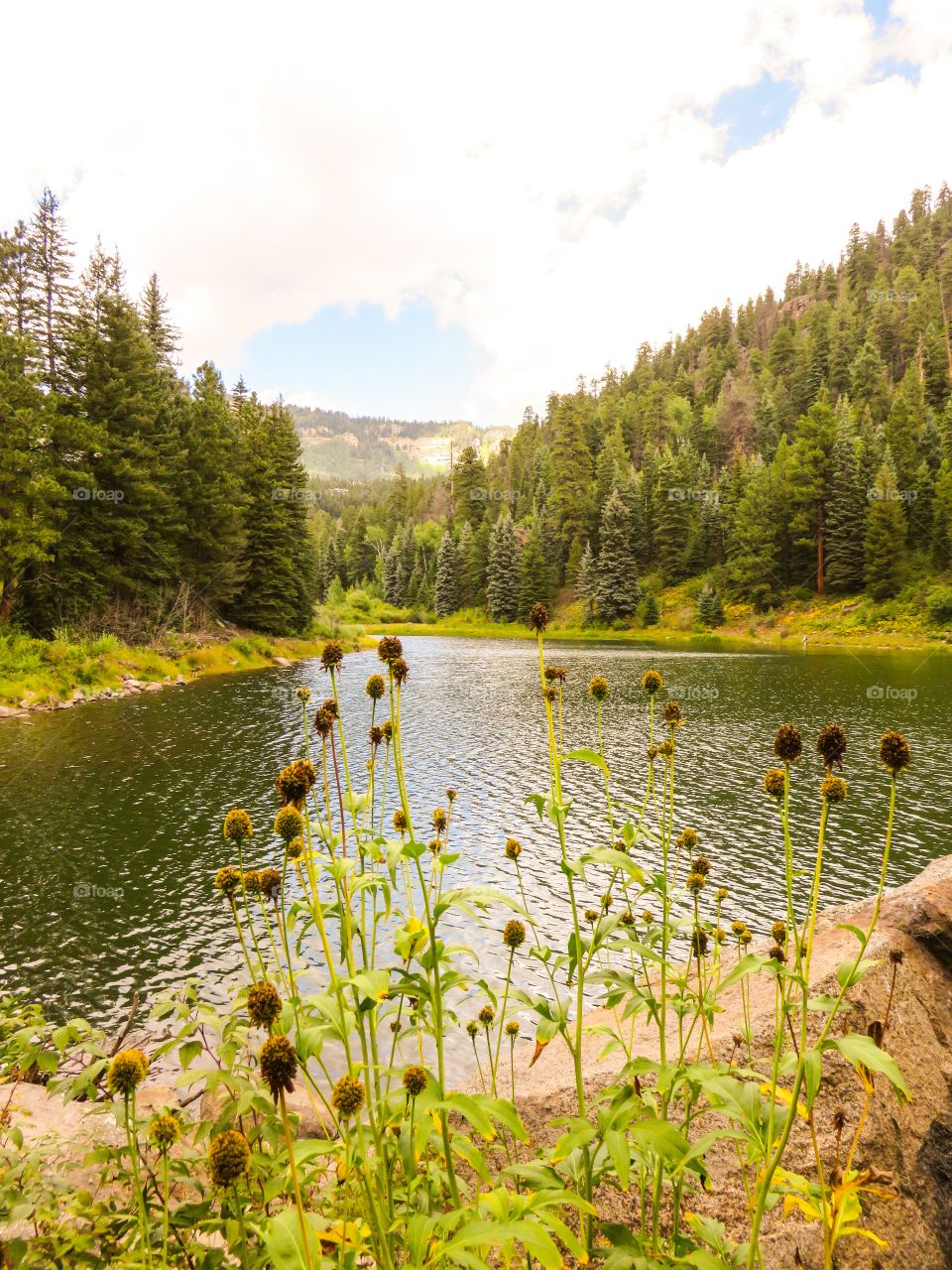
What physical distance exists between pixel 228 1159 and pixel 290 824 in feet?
3.18

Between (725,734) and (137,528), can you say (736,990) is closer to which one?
(725,734)

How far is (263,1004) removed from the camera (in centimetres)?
180

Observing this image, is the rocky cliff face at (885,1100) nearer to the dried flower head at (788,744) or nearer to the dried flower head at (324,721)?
the dried flower head at (788,744)

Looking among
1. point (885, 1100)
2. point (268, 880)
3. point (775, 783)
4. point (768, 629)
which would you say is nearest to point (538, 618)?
point (775, 783)

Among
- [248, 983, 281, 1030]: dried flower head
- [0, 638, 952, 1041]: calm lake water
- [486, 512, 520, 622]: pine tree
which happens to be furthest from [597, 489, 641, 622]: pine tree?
[248, 983, 281, 1030]: dried flower head

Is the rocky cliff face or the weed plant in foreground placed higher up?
the weed plant in foreground

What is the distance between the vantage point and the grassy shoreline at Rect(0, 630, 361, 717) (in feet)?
79.2

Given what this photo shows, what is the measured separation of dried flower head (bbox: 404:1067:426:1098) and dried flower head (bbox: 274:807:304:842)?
90cm

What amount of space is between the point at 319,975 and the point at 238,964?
1107 mm

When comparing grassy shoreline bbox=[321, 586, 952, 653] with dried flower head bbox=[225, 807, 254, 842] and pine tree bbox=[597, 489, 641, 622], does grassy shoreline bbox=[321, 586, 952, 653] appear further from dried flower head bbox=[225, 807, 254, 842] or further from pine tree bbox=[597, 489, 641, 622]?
dried flower head bbox=[225, 807, 254, 842]

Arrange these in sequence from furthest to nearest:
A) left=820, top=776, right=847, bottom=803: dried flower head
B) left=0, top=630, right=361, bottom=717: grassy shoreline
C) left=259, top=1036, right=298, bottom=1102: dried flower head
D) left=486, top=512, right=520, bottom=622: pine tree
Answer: left=486, top=512, right=520, bottom=622: pine tree
left=0, top=630, right=361, bottom=717: grassy shoreline
left=820, top=776, right=847, bottom=803: dried flower head
left=259, top=1036, right=298, bottom=1102: dried flower head

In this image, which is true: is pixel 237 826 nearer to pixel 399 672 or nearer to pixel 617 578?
pixel 399 672

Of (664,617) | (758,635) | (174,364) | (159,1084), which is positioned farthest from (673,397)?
(159,1084)

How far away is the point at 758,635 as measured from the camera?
58469mm
